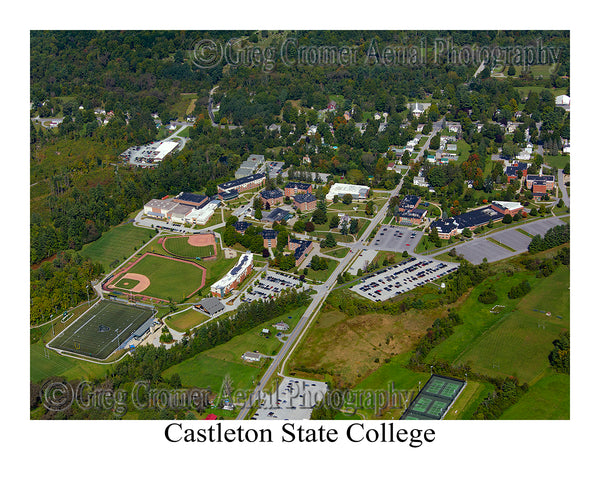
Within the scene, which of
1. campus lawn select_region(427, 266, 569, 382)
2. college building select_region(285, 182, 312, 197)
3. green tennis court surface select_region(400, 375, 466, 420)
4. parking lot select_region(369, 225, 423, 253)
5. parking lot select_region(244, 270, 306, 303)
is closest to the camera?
green tennis court surface select_region(400, 375, 466, 420)

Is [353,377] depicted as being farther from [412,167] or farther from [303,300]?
[412,167]

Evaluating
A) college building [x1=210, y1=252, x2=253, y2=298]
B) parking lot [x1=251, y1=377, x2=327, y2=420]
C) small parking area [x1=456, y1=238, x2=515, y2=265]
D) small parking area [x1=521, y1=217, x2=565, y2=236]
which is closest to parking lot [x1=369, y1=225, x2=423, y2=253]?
small parking area [x1=456, y1=238, x2=515, y2=265]

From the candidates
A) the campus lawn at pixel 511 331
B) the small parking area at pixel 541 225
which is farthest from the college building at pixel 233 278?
the small parking area at pixel 541 225

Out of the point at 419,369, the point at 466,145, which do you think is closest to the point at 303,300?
the point at 419,369

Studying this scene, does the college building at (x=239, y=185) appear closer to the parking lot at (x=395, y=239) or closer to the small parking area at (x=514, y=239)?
the parking lot at (x=395, y=239)

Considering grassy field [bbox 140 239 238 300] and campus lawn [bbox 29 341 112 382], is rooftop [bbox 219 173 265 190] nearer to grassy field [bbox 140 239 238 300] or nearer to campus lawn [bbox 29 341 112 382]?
grassy field [bbox 140 239 238 300]

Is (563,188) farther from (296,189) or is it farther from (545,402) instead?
(545,402)
